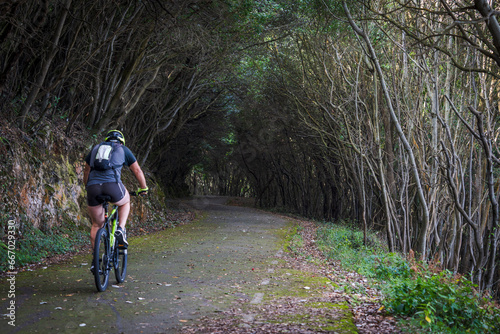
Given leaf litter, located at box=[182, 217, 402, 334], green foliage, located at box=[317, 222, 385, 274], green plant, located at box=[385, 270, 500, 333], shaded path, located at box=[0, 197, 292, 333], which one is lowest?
green foliage, located at box=[317, 222, 385, 274]

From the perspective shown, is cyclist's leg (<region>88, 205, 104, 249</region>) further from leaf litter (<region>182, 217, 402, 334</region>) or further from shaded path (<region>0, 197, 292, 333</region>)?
leaf litter (<region>182, 217, 402, 334</region>)

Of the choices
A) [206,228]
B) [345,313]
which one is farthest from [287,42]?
[345,313]

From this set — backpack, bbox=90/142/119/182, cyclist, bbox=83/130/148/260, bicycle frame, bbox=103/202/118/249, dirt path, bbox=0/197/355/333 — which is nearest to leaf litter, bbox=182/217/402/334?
dirt path, bbox=0/197/355/333

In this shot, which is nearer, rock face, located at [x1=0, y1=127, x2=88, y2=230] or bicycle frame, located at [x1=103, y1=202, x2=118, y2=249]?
bicycle frame, located at [x1=103, y1=202, x2=118, y2=249]

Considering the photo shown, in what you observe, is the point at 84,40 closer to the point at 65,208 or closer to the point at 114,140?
the point at 65,208

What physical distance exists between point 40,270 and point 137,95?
7799 mm

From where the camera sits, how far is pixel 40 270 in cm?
636

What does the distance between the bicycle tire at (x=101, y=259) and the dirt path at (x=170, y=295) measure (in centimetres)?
15

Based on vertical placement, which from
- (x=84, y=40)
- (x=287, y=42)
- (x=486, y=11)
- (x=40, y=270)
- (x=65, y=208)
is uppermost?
(x=287, y=42)

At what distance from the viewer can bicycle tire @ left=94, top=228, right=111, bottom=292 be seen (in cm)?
491

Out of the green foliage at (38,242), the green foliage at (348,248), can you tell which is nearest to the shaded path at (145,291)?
the green foliage at (38,242)

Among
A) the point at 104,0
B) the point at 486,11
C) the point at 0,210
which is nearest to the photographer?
the point at 486,11

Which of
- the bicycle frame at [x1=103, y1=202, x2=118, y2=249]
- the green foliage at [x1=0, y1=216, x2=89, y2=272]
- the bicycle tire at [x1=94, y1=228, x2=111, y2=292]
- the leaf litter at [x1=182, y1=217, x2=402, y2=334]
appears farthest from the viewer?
the green foliage at [x1=0, y1=216, x2=89, y2=272]

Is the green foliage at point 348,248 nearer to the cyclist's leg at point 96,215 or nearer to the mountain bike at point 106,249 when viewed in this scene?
the mountain bike at point 106,249
